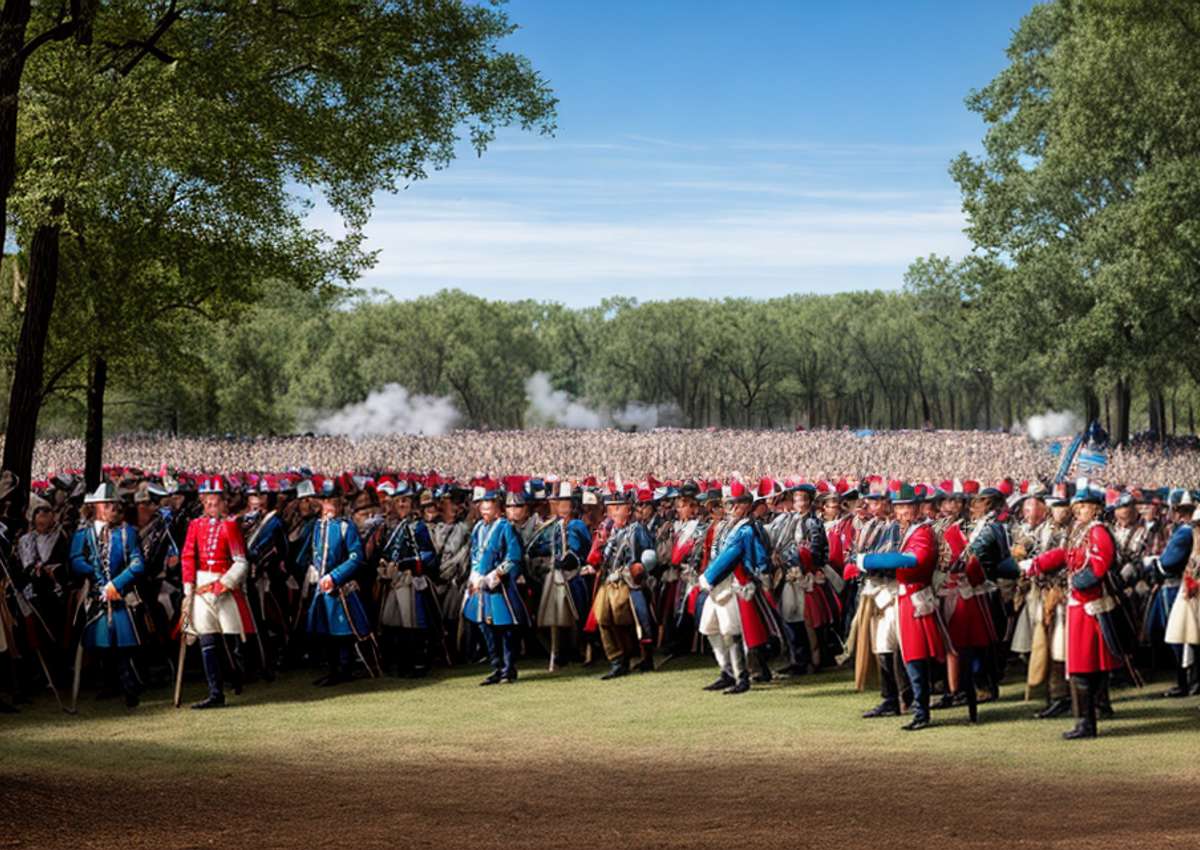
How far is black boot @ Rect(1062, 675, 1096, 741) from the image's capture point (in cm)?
1202

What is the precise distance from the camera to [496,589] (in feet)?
51.1

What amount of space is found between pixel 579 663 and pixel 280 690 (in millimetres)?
3537

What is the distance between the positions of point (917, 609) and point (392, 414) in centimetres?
8793

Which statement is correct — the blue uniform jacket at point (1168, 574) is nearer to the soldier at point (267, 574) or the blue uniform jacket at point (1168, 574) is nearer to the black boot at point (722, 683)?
the black boot at point (722, 683)

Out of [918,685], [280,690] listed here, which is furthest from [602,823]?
[280,690]

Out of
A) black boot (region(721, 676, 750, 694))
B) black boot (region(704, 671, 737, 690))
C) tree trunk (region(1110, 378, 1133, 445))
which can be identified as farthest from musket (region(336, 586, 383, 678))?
tree trunk (region(1110, 378, 1133, 445))

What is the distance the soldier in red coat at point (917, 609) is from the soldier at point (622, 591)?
3.61m

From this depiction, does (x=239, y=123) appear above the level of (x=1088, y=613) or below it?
above

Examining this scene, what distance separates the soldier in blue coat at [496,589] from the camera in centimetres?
1557

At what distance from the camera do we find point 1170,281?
3622 cm

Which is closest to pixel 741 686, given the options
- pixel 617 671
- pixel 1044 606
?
pixel 617 671

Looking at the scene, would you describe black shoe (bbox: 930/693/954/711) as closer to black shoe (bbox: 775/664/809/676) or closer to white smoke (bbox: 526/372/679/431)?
black shoe (bbox: 775/664/809/676)

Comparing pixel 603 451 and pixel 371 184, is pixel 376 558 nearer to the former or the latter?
pixel 371 184

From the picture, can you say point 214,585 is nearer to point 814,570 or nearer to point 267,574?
point 267,574
